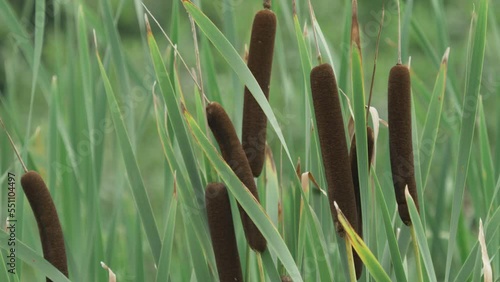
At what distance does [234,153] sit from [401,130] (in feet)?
0.58

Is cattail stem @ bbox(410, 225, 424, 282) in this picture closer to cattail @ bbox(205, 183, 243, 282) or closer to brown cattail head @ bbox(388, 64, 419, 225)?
brown cattail head @ bbox(388, 64, 419, 225)

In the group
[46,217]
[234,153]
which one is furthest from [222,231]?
[46,217]

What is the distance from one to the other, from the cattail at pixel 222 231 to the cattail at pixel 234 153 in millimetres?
24

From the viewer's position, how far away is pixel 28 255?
92 centimetres

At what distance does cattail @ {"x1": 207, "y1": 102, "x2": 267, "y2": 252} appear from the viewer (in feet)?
3.03

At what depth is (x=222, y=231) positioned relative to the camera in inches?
37.0

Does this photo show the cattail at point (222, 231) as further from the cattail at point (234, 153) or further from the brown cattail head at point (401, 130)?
the brown cattail head at point (401, 130)

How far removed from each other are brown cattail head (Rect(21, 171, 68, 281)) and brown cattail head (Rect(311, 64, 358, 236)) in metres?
0.29

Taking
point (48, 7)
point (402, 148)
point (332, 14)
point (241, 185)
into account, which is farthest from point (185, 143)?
point (332, 14)

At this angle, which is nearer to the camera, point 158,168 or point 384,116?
point 384,116

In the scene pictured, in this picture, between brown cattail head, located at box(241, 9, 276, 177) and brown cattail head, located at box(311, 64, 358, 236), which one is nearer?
brown cattail head, located at box(311, 64, 358, 236)

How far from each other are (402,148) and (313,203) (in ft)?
0.73

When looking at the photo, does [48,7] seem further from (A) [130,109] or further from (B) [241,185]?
(B) [241,185]

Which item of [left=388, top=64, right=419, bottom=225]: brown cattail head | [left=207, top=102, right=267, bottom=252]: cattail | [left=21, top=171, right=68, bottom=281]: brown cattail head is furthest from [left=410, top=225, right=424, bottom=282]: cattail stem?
[left=21, top=171, right=68, bottom=281]: brown cattail head
